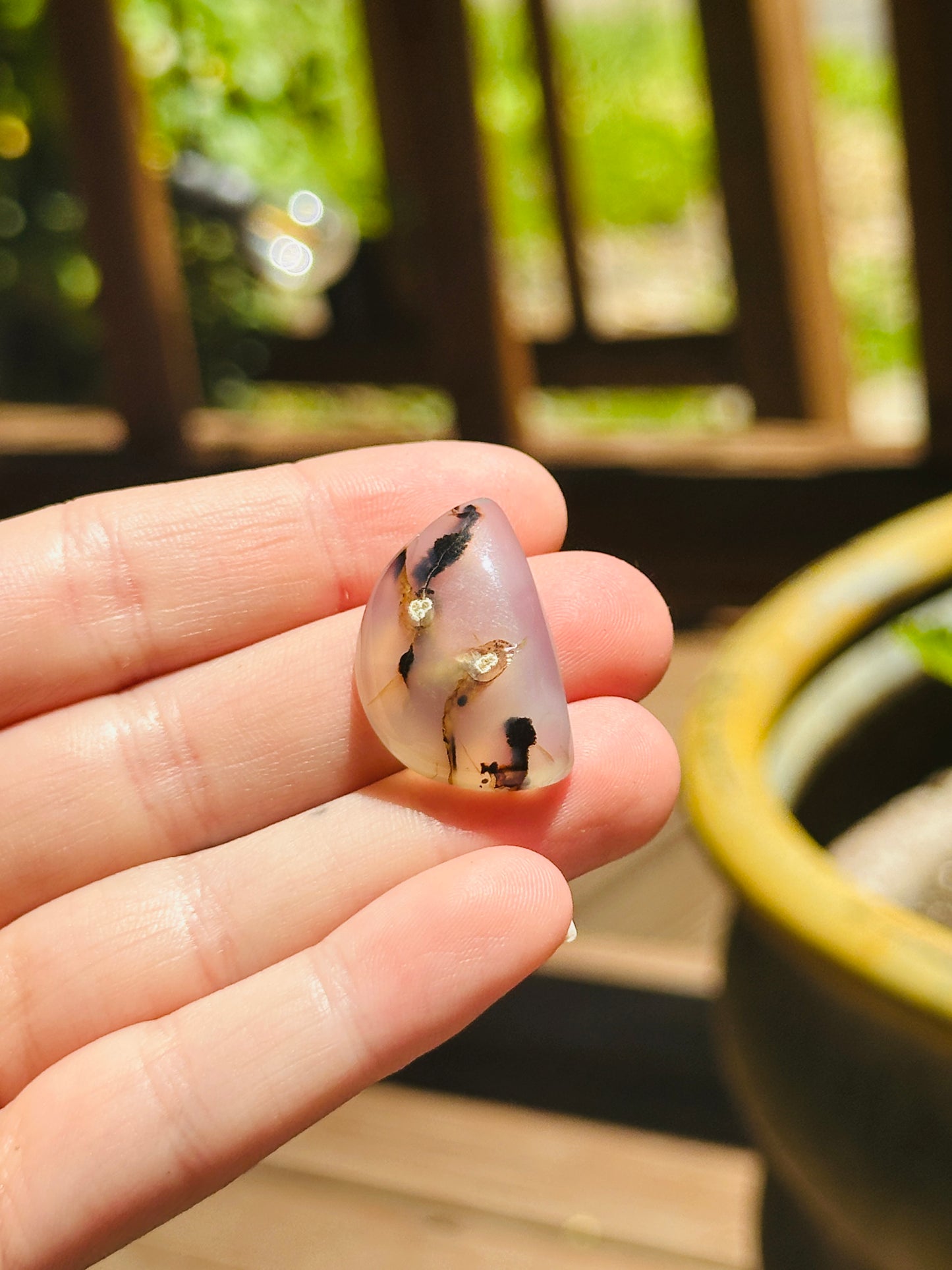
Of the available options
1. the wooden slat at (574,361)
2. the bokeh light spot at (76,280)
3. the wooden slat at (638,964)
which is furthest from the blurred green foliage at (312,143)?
the wooden slat at (638,964)

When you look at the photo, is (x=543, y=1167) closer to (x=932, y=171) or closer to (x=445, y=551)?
(x=445, y=551)

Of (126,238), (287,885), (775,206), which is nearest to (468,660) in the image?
(287,885)

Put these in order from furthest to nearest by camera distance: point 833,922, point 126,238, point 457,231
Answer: point 126,238, point 457,231, point 833,922

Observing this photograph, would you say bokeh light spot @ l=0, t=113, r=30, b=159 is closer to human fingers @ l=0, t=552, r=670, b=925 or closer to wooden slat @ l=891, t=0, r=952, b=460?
wooden slat @ l=891, t=0, r=952, b=460

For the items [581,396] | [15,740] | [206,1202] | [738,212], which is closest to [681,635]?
[738,212]

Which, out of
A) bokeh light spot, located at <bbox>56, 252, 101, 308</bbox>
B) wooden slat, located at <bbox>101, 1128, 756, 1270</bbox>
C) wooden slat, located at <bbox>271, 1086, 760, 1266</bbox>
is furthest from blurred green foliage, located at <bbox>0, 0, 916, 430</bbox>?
wooden slat, located at <bbox>101, 1128, 756, 1270</bbox>

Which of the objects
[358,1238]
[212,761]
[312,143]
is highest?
[312,143]
